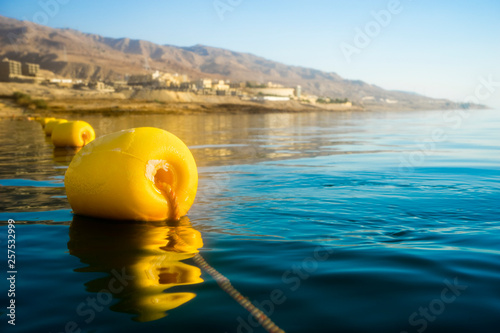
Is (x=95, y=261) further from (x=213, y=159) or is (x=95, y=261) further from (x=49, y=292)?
(x=213, y=159)

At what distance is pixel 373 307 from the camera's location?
3428 millimetres

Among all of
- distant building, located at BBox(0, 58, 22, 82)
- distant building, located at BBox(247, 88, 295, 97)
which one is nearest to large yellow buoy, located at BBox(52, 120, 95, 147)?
distant building, located at BBox(0, 58, 22, 82)

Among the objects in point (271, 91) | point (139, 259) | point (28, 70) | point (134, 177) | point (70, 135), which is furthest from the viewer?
point (271, 91)

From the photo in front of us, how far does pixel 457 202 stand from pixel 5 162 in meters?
12.2

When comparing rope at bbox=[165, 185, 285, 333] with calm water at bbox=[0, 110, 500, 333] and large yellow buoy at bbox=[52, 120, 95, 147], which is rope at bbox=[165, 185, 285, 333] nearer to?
calm water at bbox=[0, 110, 500, 333]

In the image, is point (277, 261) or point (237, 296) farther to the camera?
point (277, 261)

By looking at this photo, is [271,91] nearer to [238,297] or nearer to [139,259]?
[139,259]

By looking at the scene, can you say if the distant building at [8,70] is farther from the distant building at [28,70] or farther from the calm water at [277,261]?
the calm water at [277,261]

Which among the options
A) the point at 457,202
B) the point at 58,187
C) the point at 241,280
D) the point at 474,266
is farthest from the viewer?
the point at 58,187

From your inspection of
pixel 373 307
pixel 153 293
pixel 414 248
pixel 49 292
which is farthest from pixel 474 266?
pixel 49 292

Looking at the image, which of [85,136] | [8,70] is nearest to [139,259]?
[85,136]

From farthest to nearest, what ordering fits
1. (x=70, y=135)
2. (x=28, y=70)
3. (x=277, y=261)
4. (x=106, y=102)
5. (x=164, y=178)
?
(x=28, y=70) → (x=106, y=102) → (x=70, y=135) → (x=164, y=178) → (x=277, y=261)

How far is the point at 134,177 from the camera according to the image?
5816 millimetres

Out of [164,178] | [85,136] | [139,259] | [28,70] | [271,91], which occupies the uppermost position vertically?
[28,70]
